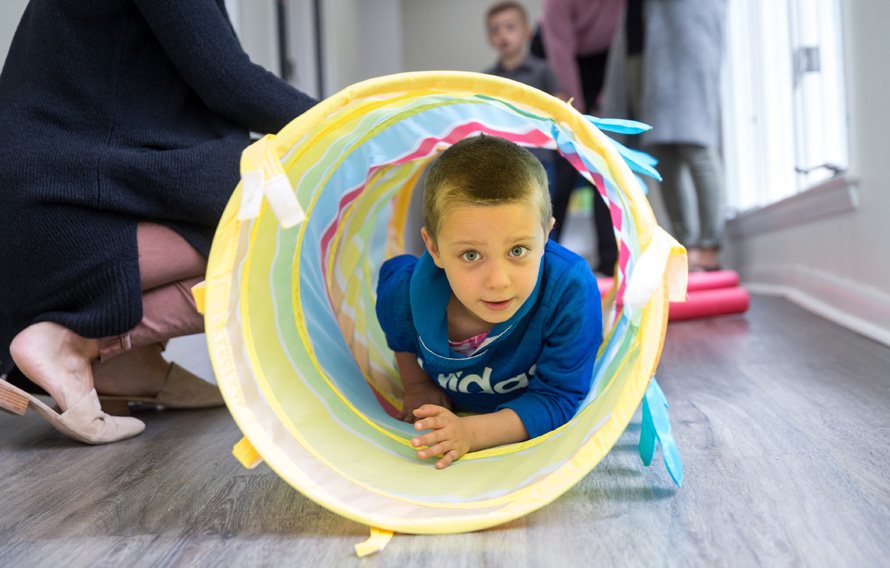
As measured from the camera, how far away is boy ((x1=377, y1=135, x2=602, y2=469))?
36.8 inches

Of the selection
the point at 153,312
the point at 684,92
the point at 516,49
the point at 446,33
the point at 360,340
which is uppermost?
the point at 446,33

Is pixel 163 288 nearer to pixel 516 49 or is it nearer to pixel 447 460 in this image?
pixel 447 460

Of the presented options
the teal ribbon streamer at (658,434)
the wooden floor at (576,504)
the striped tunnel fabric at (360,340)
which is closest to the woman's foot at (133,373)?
the wooden floor at (576,504)

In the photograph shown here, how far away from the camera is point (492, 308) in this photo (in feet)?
3.22

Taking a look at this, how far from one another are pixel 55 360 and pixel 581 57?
2759mm

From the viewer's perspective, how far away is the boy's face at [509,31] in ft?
11.4

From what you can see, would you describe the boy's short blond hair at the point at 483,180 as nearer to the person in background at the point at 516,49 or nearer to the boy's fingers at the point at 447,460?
the boy's fingers at the point at 447,460

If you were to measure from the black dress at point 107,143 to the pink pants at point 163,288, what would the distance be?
0.02m

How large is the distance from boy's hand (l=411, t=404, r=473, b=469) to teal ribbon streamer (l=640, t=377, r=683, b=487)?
0.79 feet

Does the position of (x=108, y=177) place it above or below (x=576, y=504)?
above

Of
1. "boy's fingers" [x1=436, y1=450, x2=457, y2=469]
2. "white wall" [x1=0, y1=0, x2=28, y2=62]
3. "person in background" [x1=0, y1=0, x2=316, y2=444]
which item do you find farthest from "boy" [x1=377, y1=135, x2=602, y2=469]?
"white wall" [x1=0, y1=0, x2=28, y2=62]

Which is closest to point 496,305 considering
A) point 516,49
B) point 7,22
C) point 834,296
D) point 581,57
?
point 7,22

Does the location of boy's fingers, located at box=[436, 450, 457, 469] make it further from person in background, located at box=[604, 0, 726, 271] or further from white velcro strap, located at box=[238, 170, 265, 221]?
person in background, located at box=[604, 0, 726, 271]

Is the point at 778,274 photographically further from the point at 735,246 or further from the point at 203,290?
the point at 203,290
